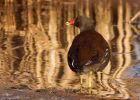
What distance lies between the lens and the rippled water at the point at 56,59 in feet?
32.6

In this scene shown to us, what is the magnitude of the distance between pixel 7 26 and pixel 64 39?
3.63 meters

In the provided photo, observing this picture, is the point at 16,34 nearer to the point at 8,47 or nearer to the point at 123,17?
the point at 8,47

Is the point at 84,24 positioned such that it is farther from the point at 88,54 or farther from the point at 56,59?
the point at 56,59

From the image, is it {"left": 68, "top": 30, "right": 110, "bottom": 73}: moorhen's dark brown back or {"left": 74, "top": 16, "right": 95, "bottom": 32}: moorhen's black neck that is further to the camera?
{"left": 74, "top": 16, "right": 95, "bottom": 32}: moorhen's black neck

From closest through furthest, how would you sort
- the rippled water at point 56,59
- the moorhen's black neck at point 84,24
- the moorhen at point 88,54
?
the moorhen at point 88,54 < the rippled water at point 56,59 < the moorhen's black neck at point 84,24

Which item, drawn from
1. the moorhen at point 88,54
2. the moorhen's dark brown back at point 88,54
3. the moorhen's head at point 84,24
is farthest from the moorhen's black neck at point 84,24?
the moorhen's dark brown back at point 88,54

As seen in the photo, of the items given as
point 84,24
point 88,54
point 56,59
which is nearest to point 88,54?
point 88,54

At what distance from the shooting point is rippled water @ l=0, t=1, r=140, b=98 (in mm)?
9945

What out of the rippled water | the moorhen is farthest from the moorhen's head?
the rippled water

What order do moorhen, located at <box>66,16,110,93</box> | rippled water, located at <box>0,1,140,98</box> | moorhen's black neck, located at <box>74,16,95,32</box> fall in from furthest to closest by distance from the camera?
moorhen's black neck, located at <box>74,16,95,32</box>, rippled water, located at <box>0,1,140,98</box>, moorhen, located at <box>66,16,110,93</box>

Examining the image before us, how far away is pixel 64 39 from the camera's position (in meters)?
15.6

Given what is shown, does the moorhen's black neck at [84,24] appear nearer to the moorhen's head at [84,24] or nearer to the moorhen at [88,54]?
the moorhen's head at [84,24]

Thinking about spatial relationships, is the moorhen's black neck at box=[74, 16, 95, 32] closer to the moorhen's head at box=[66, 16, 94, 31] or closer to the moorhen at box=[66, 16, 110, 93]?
the moorhen's head at box=[66, 16, 94, 31]

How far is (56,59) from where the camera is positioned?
1242 centimetres
